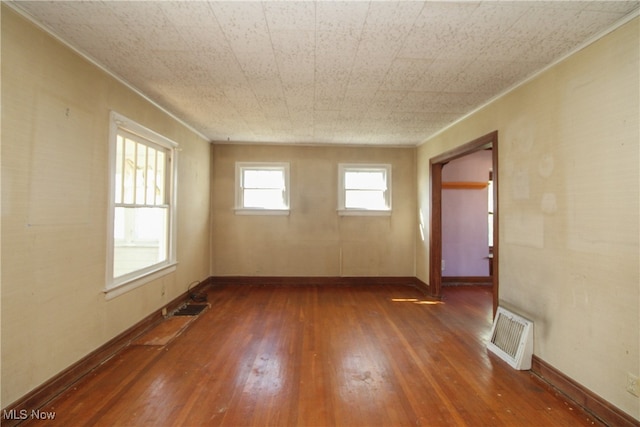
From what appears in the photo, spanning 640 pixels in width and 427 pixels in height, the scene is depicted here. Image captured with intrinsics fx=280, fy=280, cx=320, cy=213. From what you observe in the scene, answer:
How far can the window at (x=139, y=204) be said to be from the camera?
260 centimetres

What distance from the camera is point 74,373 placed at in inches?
83.2

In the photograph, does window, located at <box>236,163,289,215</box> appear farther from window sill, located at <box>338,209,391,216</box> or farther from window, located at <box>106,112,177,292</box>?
window, located at <box>106,112,177,292</box>

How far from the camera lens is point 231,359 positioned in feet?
8.13

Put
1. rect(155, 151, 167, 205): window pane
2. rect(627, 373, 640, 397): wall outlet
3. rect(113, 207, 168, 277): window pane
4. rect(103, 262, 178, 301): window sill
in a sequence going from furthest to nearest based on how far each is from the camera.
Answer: rect(113, 207, 168, 277): window pane → rect(155, 151, 167, 205): window pane → rect(103, 262, 178, 301): window sill → rect(627, 373, 640, 397): wall outlet

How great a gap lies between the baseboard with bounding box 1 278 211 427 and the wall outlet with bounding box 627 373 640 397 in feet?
12.0

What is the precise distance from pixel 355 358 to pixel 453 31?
8.67ft

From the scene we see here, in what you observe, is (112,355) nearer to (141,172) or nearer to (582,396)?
(141,172)

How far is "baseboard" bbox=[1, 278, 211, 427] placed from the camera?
171cm

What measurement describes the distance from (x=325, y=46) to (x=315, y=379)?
8.22 ft

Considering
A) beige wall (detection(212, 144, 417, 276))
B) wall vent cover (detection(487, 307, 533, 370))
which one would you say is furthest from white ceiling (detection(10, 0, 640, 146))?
wall vent cover (detection(487, 307, 533, 370))

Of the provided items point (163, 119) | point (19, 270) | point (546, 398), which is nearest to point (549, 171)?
point (546, 398)

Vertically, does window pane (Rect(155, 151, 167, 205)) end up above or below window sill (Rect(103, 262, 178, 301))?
above

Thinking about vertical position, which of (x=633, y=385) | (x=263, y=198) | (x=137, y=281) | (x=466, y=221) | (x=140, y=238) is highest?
(x=263, y=198)

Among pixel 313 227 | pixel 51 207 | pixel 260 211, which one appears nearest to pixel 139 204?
pixel 51 207
